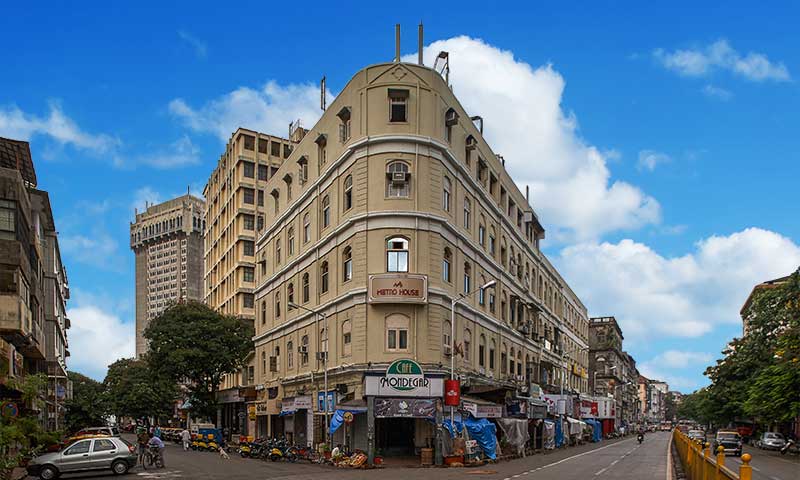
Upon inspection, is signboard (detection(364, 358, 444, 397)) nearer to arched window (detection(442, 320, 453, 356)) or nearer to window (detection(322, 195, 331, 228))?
arched window (detection(442, 320, 453, 356))

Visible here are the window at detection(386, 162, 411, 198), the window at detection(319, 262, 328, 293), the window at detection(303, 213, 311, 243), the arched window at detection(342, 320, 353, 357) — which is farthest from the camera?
the window at detection(303, 213, 311, 243)

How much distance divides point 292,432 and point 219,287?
4859 cm

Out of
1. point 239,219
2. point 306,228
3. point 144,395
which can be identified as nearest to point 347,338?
point 306,228

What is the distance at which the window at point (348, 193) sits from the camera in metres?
43.7

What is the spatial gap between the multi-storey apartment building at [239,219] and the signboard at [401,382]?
43374 mm

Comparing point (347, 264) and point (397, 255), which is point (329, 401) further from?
point (397, 255)

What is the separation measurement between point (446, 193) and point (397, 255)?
16.6 ft

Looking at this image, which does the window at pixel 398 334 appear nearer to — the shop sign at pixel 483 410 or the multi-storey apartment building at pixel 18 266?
the shop sign at pixel 483 410

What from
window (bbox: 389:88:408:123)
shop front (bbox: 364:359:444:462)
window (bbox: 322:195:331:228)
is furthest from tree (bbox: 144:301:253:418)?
window (bbox: 389:88:408:123)

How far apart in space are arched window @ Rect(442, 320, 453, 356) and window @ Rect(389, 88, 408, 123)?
36.7 feet

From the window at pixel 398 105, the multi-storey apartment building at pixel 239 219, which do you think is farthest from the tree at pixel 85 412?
the window at pixel 398 105

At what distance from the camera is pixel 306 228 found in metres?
52.5

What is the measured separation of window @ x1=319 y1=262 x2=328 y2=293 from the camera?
1890 inches

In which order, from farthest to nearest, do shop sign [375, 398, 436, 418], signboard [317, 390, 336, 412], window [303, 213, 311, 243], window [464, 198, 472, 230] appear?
window [303, 213, 311, 243] < window [464, 198, 472, 230] < signboard [317, 390, 336, 412] < shop sign [375, 398, 436, 418]
